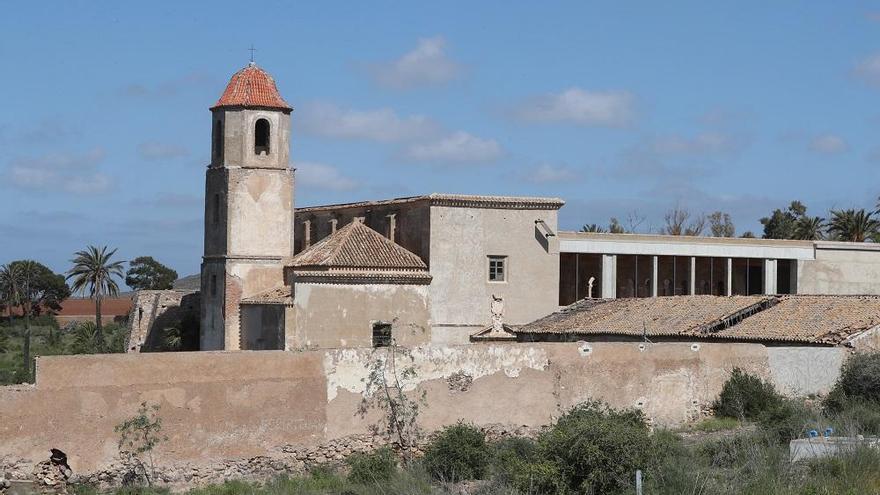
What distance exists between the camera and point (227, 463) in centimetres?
2041

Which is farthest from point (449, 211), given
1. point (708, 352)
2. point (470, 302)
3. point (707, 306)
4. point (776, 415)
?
point (776, 415)

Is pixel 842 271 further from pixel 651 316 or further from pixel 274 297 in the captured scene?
pixel 274 297

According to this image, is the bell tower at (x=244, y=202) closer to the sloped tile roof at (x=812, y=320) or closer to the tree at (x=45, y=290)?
the sloped tile roof at (x=812, y=320)

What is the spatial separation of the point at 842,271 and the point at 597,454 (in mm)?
26433

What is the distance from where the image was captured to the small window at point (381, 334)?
3475 cm

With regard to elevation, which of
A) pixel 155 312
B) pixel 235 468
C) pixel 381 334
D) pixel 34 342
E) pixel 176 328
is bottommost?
pixel 34 342

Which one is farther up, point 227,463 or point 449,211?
point 449,211

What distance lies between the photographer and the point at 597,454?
1819 centimetres

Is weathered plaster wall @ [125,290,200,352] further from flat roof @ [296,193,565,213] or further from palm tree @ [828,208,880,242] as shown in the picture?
palm tree @ [828,208,880,242]

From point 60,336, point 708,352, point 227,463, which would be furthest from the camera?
point 60,336

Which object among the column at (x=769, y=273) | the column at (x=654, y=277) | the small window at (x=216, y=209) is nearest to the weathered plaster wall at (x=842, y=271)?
the column at (x=769, y=273)

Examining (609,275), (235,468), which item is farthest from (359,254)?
(235,468)

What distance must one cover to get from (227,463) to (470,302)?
17.2 m

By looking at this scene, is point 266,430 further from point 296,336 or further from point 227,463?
point 296,336
